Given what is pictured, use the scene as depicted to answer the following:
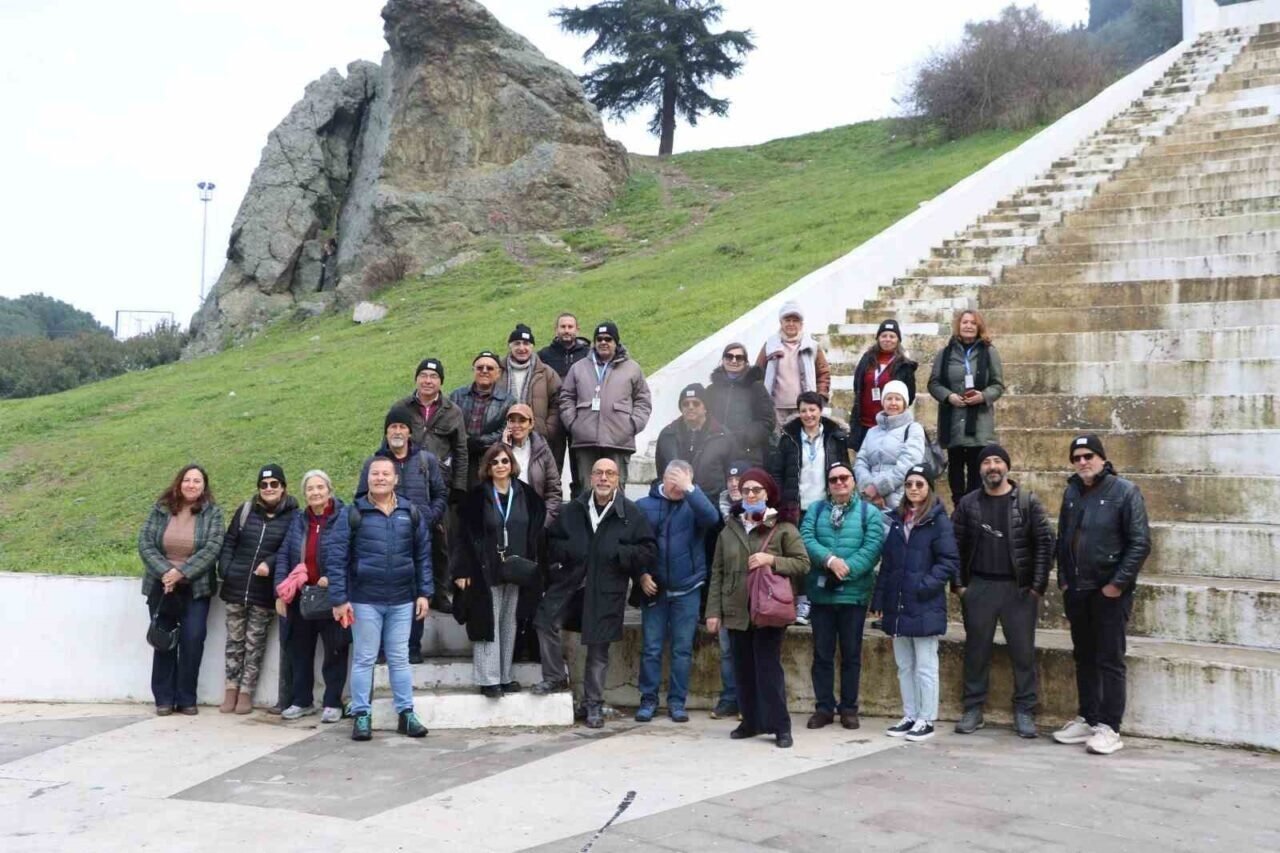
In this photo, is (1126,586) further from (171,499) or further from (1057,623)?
(171,499)

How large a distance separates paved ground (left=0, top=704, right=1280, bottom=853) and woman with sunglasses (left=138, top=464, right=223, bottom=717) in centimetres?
71

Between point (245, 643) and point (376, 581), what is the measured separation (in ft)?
4.80

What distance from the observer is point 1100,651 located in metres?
6.45

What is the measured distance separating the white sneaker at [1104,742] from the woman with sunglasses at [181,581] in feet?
18.5

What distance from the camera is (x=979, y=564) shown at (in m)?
6.95

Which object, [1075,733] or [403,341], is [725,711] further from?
[403,341]

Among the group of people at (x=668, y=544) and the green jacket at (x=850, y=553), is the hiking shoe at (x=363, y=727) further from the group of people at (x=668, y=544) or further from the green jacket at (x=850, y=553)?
the green jacket at (x=850, y=553)

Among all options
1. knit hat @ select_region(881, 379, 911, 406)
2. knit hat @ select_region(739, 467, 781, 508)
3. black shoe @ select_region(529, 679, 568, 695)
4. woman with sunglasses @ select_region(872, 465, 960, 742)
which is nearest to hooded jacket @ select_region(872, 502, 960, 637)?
woman with sunglasses @ select_region(872, 465, 960, 742)

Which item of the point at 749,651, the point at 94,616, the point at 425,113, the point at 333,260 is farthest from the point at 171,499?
the point at 425,113

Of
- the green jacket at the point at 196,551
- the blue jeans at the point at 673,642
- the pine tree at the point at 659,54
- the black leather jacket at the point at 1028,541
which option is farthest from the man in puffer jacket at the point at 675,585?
the pine tree at the point at 659,54

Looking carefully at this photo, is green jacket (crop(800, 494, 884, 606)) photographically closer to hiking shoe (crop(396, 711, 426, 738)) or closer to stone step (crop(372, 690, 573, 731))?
stone step (crop(372, 690, 573, 731))

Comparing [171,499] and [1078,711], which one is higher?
[171,499]

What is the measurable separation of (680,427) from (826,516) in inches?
53.7

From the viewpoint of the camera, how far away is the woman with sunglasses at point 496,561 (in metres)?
7.46
